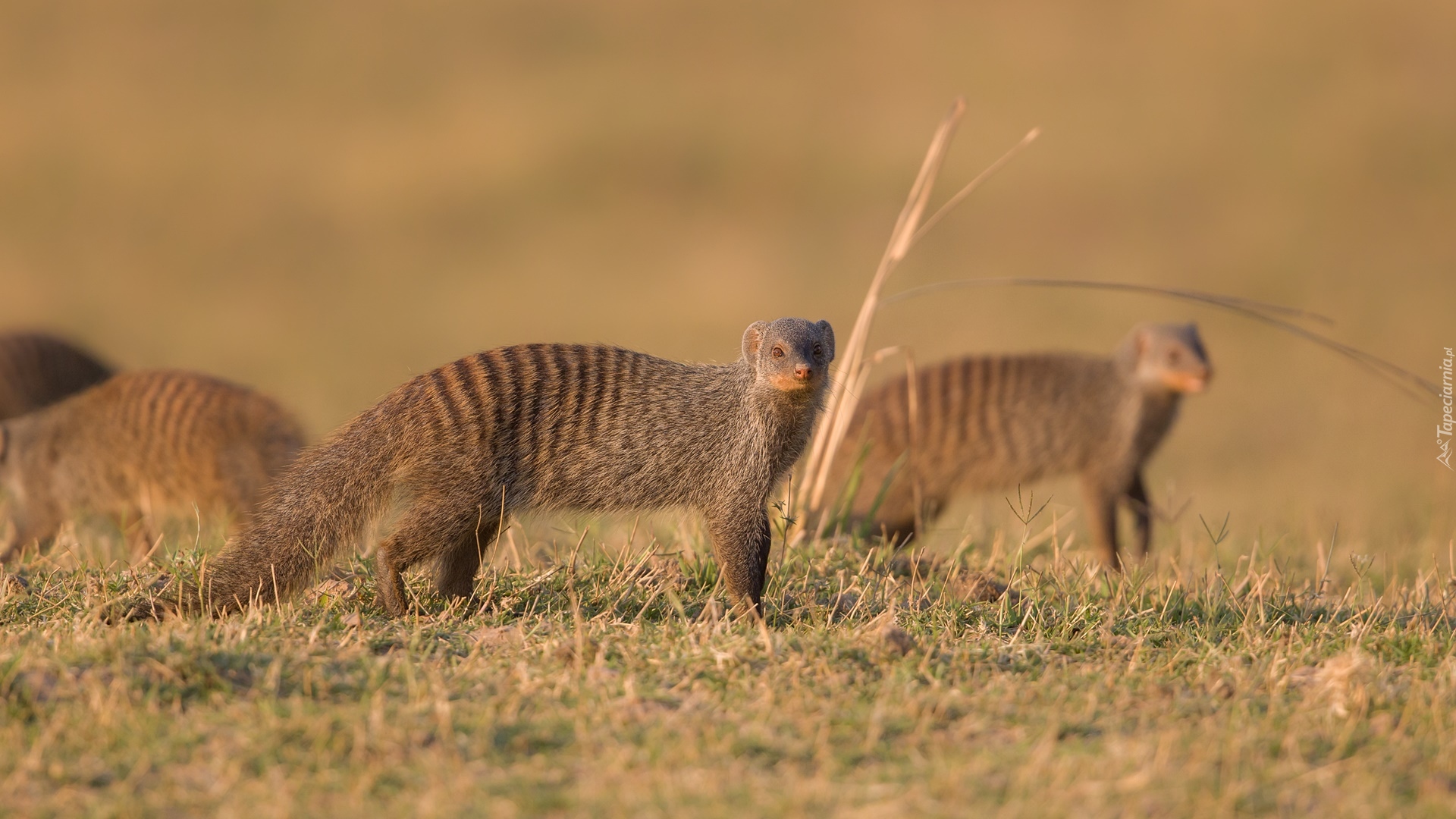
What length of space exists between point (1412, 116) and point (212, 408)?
14075 millimetres

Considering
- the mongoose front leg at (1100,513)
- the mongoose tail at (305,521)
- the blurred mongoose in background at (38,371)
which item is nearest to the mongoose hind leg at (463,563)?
the mongoose tail at (305,521)

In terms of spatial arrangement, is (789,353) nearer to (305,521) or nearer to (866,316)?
(866,316)

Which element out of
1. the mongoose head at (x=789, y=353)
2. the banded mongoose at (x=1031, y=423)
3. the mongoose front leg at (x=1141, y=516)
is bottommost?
the mongoose front leg at (x=1141, y=516)

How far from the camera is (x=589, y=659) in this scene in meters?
2.68

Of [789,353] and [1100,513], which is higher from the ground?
[789,353]

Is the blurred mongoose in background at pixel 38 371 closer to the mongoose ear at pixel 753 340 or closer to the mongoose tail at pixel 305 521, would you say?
the mongoose tail at pixel 305 521

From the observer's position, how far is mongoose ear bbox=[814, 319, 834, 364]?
3.58m

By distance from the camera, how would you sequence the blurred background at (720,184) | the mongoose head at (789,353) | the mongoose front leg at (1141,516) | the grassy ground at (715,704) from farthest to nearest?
the blurred background at (720,184), the mongoose front leg at (1141,516), the mongoose head at (789,353), the grassy ground at (715,704)

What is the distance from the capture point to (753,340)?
3.55 meters

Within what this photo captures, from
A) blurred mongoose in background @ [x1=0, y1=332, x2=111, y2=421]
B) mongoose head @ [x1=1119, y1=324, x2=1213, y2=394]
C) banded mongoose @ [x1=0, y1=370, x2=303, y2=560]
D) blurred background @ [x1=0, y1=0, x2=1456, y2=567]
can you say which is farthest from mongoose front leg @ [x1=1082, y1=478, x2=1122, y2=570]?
blurred mongoose in background @ [x1=0, y1=332, x2=111, y2=421]

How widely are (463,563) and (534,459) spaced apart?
0.30 m

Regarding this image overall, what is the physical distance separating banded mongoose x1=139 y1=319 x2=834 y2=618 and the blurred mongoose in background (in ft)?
13.2

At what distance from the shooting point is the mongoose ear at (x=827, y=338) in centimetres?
358

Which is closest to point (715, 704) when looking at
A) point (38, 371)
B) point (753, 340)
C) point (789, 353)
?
point (789, 353)
